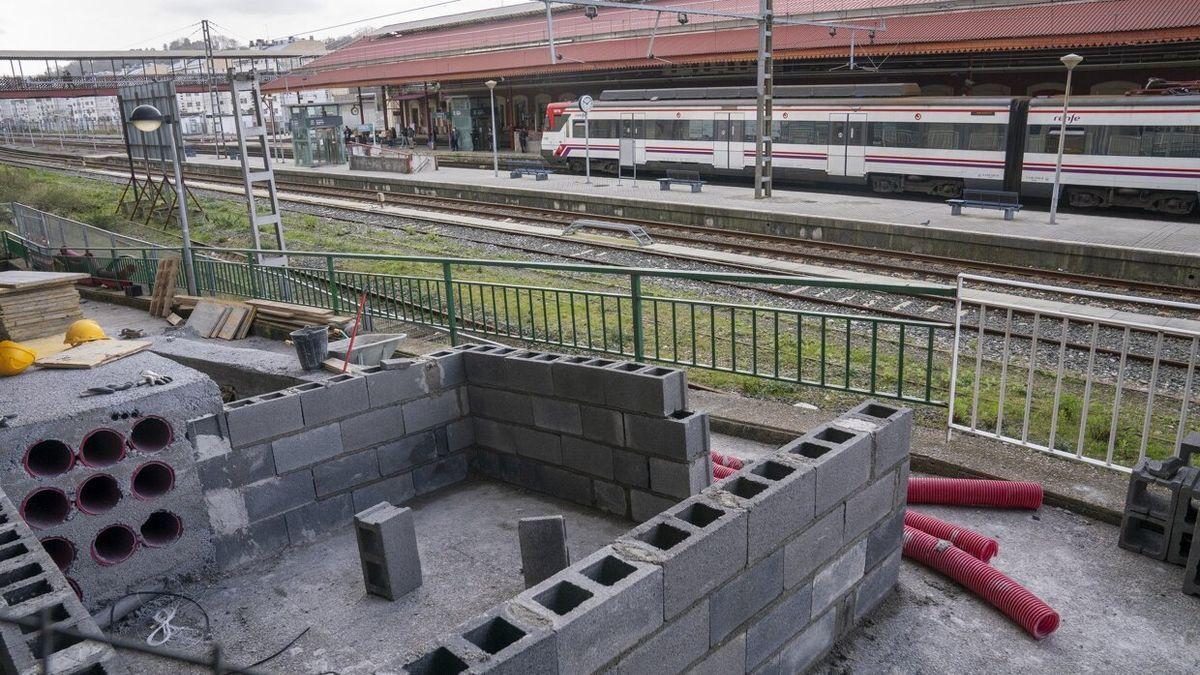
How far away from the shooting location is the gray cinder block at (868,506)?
178 inches

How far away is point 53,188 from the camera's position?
32000 millimetres

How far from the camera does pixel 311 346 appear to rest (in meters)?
8.27

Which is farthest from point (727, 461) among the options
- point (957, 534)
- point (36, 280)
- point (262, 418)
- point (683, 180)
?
point (683, 180)

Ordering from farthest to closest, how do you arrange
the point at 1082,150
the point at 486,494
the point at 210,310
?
the point at 1082,150 < the point at 210,310 < the point at 486,494

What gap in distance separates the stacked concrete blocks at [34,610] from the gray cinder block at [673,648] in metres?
2.00

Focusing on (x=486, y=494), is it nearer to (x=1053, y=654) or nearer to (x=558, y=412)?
(x=558, y=412)

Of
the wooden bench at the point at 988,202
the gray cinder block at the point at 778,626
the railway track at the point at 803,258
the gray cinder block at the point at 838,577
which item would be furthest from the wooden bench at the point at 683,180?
the gray cinder block at the point at 778,626

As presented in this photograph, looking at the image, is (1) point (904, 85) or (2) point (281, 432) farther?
(1) point (904, 85)

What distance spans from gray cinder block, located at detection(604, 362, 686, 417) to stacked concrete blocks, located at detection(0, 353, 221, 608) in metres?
2.82

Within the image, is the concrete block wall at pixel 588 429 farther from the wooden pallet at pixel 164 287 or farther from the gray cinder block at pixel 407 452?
the wooden pallet at pixel 164 287

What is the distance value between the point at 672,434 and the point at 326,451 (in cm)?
268

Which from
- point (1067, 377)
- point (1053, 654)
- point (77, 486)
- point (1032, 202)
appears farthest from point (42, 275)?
point (1032, 202)

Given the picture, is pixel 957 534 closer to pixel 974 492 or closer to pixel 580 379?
pixel 974 492

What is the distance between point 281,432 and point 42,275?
19.8 feet
